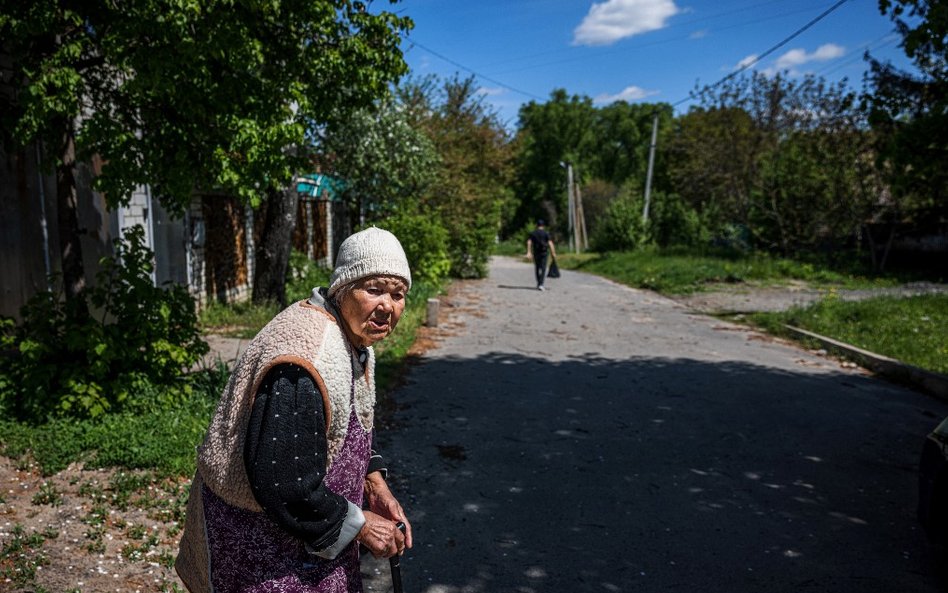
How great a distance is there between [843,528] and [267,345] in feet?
14.3

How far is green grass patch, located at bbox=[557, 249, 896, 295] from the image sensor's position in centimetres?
2027

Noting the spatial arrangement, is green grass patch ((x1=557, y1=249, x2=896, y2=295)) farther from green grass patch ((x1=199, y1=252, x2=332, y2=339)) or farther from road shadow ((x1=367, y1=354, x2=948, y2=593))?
road shadow ((x1=367, y1=354, x2=948, y2=593))

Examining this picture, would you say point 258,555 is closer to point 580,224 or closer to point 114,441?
point 114,441

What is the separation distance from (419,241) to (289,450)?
1362cm

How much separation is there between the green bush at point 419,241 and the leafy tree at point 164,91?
27.4 feet

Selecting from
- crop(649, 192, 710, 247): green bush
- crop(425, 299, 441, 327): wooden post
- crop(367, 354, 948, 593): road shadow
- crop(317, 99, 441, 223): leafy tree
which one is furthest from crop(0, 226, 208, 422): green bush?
crop(649, 192, 710, 247): green bush

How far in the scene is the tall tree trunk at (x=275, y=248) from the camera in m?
12.1

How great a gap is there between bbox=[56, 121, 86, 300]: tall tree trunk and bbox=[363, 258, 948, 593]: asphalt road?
116 inches

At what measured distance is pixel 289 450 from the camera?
1737 millimetres

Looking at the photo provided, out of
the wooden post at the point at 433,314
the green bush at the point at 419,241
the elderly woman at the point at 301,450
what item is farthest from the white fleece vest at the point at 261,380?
the green bush at the point at 419,241

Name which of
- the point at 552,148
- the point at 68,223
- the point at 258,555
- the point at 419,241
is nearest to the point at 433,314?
the point at 419,241

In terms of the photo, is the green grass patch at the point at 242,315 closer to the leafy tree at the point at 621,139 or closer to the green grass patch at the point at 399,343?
the green grass patch at the point at 399,343

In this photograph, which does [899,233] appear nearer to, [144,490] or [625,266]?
[625,266]

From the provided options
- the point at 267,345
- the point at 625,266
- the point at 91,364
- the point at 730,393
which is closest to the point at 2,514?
the point at 91,364
